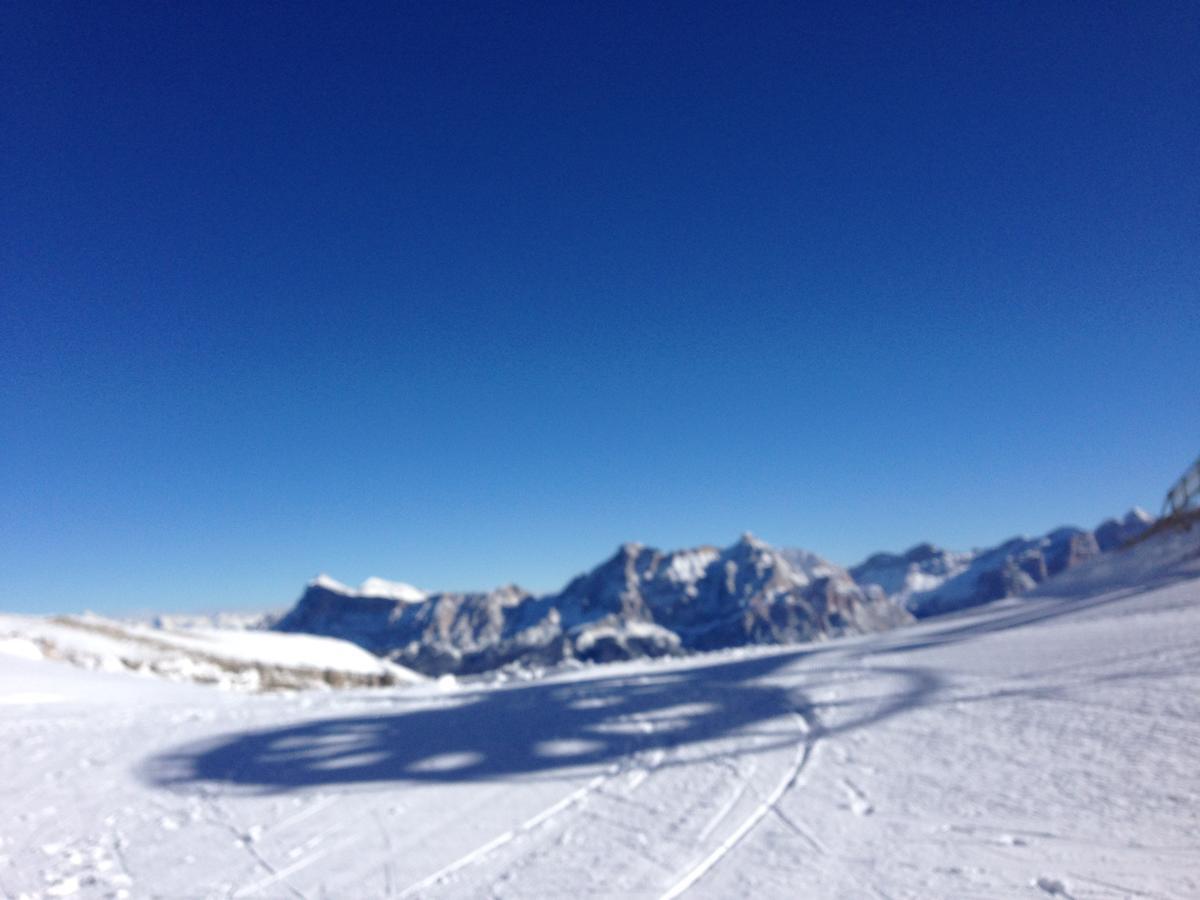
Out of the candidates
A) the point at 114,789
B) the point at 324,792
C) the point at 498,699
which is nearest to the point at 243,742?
the point at 114,789

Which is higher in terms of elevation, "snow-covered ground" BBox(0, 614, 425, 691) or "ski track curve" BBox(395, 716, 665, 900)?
"snow-covered ground" BBox(0, 614, 425, 691)

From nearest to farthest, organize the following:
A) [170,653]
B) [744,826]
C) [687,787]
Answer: [744,826] < [687,787] < [170,653]

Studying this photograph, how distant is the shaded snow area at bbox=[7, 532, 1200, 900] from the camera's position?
4.65m

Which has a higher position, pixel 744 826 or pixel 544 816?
pixel 544 816

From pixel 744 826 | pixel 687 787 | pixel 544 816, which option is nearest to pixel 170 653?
pixel 544 816

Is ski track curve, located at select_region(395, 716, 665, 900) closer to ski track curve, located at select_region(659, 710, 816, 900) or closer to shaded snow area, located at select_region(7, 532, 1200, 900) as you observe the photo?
shaded snow area, located at select_region(7, 532, 1200, 900)

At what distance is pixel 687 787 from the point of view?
6.50 metres

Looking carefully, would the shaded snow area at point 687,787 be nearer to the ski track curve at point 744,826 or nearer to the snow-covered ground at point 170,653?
the ski track curve at point 744,826

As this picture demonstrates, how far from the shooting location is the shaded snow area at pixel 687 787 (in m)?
4.65

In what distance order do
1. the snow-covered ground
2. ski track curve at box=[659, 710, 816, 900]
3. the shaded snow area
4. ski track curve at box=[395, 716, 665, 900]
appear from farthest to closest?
the snow-covered ground
ski track curve at box=[395, 716, 665, 900]
the shaded snow area
ski track curve at box=[659, 710, 816, 900]

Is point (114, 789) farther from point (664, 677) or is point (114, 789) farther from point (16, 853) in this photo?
point (664, 677)

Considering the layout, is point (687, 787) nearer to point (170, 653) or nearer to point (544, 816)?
point (544, 816)

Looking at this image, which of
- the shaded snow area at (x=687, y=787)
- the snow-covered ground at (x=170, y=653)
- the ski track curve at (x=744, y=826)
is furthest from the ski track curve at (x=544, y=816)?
the snow-covered ground at (x=170, y=653)

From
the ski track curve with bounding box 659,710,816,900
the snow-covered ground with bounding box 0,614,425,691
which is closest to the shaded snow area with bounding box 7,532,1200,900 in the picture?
the ski track curve with bounding box 659,710,816,900
